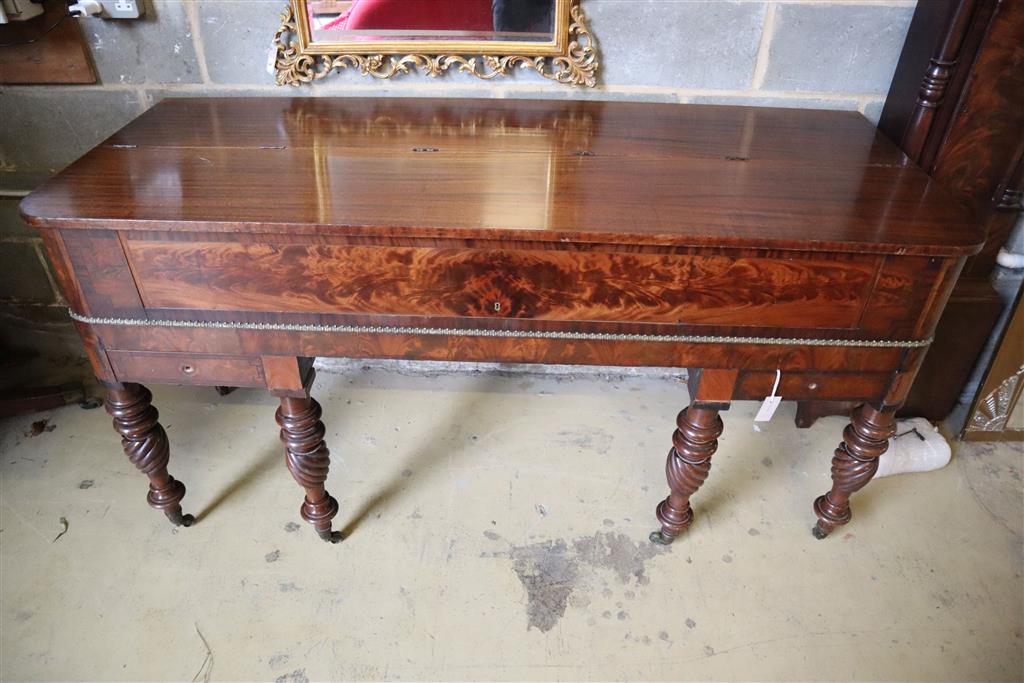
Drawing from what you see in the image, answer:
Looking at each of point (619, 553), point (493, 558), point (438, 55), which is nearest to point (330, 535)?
point (493, 558)

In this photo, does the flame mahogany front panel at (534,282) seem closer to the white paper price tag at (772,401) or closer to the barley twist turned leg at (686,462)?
the white paper price tag at (772,401)

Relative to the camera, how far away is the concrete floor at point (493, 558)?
1.45m

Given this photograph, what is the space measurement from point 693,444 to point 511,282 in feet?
1.84

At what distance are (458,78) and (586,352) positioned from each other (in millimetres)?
835

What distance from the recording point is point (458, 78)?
1.70m

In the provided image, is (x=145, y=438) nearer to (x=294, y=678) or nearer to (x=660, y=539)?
(x=294, y=678)

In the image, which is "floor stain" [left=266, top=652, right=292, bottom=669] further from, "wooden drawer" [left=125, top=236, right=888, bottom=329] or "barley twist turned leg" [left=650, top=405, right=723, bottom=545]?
"barley twist turned leg" [left=650, top=405, right=723, bottom=545]

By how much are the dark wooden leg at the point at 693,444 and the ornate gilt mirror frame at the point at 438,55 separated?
0.81 metres

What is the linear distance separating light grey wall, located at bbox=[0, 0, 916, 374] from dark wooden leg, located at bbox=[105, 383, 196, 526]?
0.78 m

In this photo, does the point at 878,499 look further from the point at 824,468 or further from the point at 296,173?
the point at 296,173

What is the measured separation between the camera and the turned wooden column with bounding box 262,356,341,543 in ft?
4.41

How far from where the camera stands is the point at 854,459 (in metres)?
1.49

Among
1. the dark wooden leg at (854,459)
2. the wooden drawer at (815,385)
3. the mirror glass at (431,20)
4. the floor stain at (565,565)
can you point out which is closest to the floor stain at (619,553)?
the floor stain at (565,565)

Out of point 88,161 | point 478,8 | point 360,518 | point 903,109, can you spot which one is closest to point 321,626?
point 360,518
